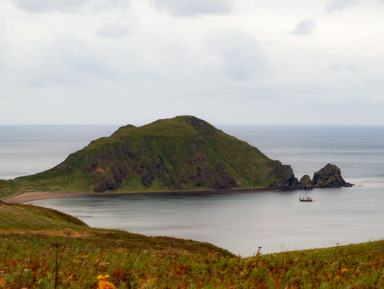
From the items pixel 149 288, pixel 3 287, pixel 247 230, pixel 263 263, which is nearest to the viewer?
pixel 3 287

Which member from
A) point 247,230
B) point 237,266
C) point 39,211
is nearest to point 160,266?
point 237,266

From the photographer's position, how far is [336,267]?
753 inches

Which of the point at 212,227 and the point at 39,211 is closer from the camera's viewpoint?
the point at 39,211

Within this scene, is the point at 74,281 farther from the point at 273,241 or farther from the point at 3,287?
the point at 273,241

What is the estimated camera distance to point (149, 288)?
1355cm

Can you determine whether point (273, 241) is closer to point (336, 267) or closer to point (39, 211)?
point (39, 211)

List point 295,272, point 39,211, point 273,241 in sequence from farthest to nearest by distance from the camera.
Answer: point 273,241 < point 39,211 < point 295,272

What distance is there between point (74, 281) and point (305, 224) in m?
188

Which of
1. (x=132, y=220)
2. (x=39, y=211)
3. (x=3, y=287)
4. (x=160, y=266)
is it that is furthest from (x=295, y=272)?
(x=132, y=220)

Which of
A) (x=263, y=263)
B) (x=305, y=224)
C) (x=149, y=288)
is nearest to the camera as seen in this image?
(x=149, y=288)

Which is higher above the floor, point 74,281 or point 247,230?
point 74,281

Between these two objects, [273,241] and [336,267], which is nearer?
[336,267]

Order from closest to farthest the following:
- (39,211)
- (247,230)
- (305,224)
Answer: (39,211)
(247,230)
(305,224)

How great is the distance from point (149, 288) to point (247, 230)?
17129 cm
